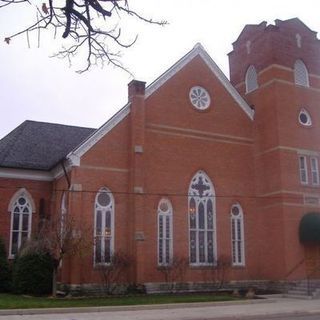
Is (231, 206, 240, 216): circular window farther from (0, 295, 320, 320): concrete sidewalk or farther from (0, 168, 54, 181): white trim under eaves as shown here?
(0, 168, 54, 181): white trim under eaves

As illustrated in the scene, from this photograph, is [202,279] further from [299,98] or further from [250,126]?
[299,98]

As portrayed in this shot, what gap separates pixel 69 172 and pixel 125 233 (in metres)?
4.05

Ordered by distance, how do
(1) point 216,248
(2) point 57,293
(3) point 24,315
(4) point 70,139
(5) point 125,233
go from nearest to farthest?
(3) point 24,315, (2) point 57,293, (5) point 125,233, (1) point 216,248, (4) point 70,139

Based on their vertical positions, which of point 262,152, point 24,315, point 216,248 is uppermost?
point 262,152

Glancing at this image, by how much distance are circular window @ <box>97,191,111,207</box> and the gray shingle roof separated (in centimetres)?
293

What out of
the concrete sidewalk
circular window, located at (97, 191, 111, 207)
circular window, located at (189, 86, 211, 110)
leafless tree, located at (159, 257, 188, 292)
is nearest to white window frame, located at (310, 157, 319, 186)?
circular window, located at (189, 86, 211, 110)

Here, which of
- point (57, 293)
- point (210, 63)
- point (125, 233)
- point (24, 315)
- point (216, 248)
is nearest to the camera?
point (24, 315)

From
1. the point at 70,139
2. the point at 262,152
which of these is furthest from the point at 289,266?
the point at 70,139

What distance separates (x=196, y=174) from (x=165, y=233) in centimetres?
Result: 374

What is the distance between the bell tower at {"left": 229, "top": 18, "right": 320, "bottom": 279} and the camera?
A: 28406 millimetres

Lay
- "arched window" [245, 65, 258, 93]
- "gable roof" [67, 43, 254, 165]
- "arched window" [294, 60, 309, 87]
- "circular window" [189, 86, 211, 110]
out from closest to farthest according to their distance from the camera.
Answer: "gable roof" [67, 43, 254, 165] → "circular window" [189, 86, 211, 110] → "arched window" [294, 60, 309, 87] → "arched window" [245, 65, 258, 93]

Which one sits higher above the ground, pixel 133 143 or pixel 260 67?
pixel 260 67

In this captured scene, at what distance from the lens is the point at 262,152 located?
30.4 metres

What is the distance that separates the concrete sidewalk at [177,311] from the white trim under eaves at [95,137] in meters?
8.56
